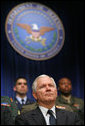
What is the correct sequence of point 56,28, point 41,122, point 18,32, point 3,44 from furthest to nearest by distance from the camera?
point 56,28 → point 18,32 → point 3,44 → point 41,122

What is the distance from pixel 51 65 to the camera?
4508 millimetres

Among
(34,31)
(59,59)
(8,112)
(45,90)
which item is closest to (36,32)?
(34,31)

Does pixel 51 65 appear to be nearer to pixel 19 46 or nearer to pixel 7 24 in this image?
pixel 19 46

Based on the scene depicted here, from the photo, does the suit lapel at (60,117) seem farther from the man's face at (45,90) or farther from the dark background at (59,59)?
the dark background at (59,59)

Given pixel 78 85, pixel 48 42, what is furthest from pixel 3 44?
pixel 78 85

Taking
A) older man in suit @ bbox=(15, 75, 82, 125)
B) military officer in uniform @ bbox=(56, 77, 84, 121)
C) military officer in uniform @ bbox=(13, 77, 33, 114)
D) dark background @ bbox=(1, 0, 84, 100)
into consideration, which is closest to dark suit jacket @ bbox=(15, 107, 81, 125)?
older man in suit @ bbox=(15, 75, 82, 125)

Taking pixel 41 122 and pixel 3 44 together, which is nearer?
pixel 41 122

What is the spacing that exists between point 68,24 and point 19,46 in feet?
3.99

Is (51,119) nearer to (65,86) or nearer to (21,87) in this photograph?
(21,87)

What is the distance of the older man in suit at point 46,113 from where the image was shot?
5.11 feet

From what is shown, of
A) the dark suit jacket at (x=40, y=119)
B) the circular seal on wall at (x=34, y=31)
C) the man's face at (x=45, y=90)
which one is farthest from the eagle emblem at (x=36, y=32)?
the dark suit jacket at (x=40, y=119)

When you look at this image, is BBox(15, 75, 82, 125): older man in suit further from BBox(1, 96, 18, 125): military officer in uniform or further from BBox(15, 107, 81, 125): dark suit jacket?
BBox(1, 96, 18, 125): military officer in uniform

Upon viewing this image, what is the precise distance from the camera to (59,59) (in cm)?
460

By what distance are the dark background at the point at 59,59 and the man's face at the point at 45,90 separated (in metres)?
2.29
